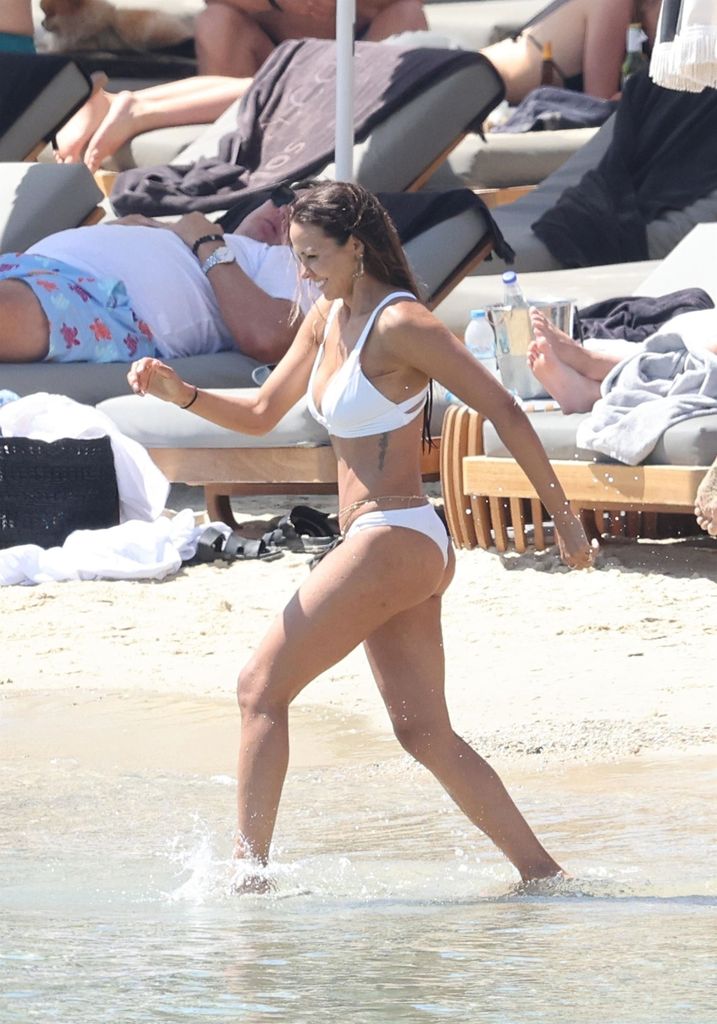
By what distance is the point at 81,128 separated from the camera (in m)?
11.5

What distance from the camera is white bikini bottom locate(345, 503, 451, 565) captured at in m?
3.35

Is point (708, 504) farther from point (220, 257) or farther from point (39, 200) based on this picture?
point (39, 200)

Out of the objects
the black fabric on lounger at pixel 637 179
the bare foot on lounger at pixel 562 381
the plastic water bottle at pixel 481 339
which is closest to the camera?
the bare foot on lounger at pixel 562 381

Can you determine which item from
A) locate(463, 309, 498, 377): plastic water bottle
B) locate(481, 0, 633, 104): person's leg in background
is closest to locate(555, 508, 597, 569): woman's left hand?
locate(463, 309, 498, 377): plastic water bottle

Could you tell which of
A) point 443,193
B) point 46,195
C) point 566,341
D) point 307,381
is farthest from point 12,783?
point 46,195

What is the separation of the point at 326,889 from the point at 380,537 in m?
0.71

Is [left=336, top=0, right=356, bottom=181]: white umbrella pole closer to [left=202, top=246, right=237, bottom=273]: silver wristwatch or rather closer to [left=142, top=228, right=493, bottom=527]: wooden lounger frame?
[left=202, top=246, right=237, bottom=273]: silver wristwatch

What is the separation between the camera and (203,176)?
9461mm

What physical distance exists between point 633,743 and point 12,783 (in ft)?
5.06

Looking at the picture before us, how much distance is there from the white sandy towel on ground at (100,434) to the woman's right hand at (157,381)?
115 inches

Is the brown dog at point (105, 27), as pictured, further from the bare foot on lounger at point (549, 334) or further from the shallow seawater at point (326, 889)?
the shallow seawater at point (326, 889)

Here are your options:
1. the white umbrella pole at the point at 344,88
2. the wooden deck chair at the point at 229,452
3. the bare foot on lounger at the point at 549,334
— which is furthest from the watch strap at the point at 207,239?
the bare foot on lounger at the point at 549,334

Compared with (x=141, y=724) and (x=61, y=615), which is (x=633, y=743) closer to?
(x=141, y=724)

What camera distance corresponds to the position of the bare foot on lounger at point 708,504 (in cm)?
505
